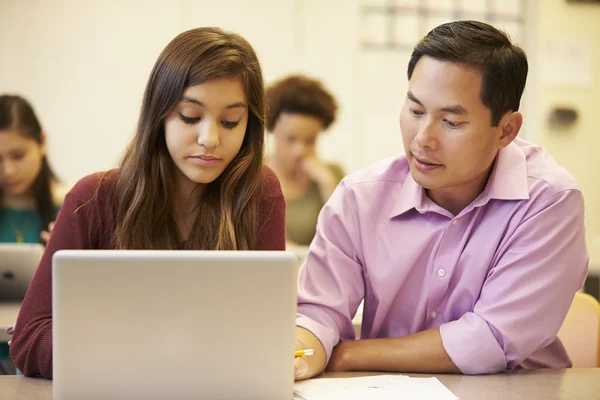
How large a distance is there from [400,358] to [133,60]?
137 inches

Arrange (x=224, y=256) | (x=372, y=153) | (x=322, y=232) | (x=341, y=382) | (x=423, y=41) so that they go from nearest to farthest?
(x=224, y=256) → (x=341, y=382) → (x=423, y=41) → (x=322, y=232) → (x=372, y=153)

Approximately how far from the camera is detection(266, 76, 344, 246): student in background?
4574 millimetres

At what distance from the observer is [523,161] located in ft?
5.56

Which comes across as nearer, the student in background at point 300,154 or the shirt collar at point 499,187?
the shirt collar at point 499,187

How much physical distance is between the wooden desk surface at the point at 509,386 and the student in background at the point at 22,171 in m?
2.97

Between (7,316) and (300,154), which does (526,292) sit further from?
(300,154)

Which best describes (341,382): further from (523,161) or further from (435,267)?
(523,161)

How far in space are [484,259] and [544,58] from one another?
3.81 m

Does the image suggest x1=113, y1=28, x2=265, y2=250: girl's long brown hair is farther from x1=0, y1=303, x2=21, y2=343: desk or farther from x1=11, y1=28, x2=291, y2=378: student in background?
x1=0, y1=303, x2=21, y2=343: desk

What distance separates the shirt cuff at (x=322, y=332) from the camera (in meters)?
1.53

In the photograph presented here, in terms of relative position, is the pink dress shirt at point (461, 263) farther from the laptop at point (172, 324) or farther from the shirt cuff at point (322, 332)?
the laptop at point (172, 324)

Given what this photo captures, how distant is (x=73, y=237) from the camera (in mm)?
1519

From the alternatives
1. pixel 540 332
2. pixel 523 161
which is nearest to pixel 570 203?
pixel 523 161

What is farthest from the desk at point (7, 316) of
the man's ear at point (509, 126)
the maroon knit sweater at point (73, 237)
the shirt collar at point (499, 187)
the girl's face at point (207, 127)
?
the man's ear at point (509, 126)
